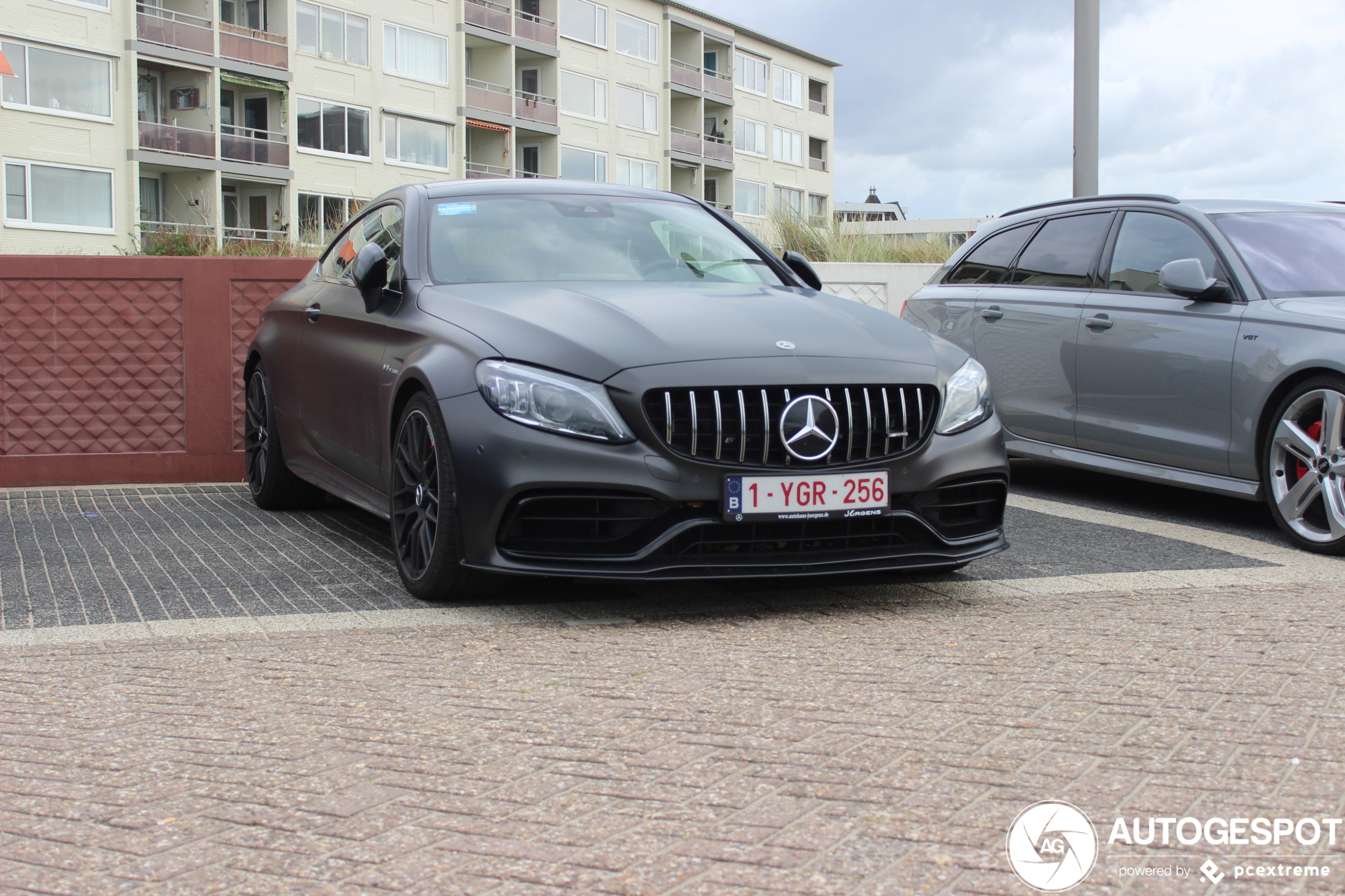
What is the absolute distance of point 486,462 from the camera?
4.43m

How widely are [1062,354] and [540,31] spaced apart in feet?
169

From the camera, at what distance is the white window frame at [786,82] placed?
74938 mm

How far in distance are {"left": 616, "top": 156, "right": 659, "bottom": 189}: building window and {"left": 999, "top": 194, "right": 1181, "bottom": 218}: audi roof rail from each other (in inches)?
2089

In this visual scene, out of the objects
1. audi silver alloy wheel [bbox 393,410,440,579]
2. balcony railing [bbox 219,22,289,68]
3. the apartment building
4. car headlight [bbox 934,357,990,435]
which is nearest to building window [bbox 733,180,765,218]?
the apartment building

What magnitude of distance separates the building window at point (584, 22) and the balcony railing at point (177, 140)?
1996 centimetres

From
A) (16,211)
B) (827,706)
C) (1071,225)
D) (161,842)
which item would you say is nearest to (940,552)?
(827,706)

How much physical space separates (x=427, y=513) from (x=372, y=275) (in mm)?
1252

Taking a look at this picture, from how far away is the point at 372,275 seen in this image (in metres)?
5.57

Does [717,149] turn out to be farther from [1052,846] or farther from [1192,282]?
[1052,846]

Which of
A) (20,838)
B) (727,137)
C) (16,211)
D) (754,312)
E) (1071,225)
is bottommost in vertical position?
(20,838)

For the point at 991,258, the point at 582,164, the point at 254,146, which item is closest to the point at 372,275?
the point at 991,258

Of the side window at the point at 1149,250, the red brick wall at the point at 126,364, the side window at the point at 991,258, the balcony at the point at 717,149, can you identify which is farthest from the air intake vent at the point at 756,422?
the balcony at the point at 717,149

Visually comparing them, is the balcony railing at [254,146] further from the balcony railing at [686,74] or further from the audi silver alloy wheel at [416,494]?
the audi silver alloy wheel at [416,494]

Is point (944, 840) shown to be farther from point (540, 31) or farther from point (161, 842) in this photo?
point (540, 31)
